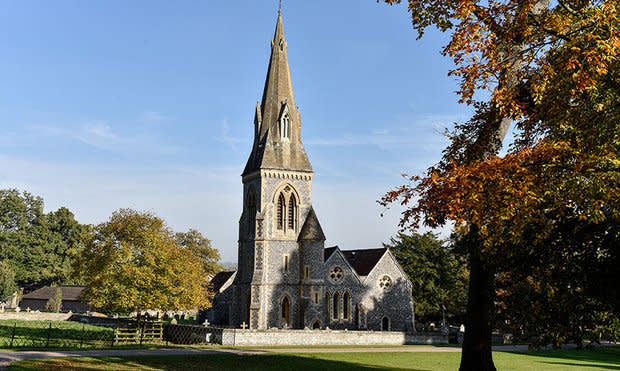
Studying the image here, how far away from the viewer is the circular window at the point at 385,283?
1951 inches

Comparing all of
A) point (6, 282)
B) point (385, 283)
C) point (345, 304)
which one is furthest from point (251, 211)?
point (6, 282)

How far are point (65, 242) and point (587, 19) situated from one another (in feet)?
304

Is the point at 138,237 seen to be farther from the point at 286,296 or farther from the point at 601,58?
the point at 601,58

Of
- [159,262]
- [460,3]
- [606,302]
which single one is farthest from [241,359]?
[460,3]

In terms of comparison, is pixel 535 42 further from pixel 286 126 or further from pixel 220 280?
pixel 220 280

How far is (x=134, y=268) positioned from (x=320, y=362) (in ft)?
47.8

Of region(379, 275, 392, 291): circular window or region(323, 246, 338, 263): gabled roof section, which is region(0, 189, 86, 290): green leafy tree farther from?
region(379, 275, 392, 291): circular window

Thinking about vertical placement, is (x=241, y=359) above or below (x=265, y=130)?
below

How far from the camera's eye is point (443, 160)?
16.7 meters

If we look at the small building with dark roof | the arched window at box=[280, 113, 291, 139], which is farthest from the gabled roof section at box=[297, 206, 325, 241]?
the small building with dark roof

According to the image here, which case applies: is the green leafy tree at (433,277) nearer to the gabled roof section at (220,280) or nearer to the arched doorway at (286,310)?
the arched doorway at (286,310)

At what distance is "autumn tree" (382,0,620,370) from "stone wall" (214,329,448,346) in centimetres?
2372

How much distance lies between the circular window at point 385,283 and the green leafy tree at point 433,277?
354cm

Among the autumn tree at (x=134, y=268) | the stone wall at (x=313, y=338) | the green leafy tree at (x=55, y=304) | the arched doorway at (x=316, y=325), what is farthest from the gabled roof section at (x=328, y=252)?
the green leafy tree at (x=55, y=304)
